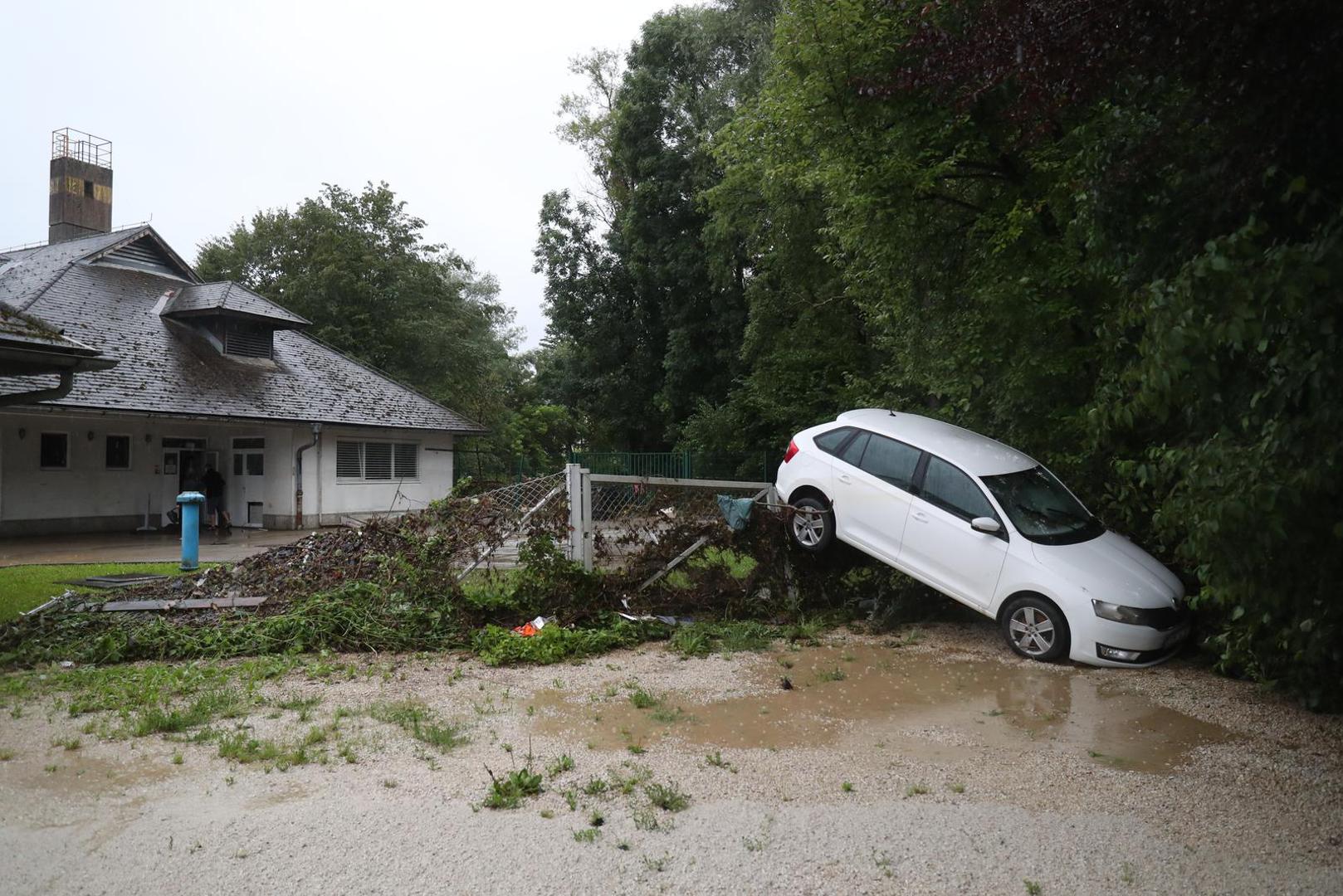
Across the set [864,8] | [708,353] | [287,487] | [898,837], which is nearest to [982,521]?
[898,837]

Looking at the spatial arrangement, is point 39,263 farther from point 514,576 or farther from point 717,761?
point 717,761

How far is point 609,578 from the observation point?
966 cm

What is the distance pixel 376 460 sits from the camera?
2606 cm

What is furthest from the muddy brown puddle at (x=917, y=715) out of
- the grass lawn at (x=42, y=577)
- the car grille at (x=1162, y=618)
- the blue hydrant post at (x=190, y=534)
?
the blue hydrant post at (x=190, y=534)

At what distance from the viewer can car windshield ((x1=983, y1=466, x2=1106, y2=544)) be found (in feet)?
27.1

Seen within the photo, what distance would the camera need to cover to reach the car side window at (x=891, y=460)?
29.4 feet

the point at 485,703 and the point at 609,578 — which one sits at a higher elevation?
the point at 609,578

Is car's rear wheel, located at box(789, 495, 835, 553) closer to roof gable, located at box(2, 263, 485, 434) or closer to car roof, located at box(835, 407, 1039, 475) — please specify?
car roof, located at box(835, 407, 1039, 475)

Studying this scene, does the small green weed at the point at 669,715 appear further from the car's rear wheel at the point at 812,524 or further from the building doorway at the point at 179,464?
the building doorway at the point at 179,464

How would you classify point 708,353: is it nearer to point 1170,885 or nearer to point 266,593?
point 266,593

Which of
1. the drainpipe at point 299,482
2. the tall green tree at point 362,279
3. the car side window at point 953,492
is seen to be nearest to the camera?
the car side window at point 953,492

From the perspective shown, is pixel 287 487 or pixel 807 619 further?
pixel 287 487

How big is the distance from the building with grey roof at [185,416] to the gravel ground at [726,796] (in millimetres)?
15028

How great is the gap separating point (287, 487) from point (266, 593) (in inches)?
588
